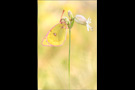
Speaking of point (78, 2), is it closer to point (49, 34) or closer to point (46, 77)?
point (49, 34)

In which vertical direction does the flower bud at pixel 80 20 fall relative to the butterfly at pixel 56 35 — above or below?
above

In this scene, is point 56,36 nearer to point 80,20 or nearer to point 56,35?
point 56,35

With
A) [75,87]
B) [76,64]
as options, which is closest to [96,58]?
[76,64]

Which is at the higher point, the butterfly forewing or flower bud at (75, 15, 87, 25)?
flower bud at (75, 15, 87, 25)

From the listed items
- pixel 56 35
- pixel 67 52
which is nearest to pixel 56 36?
pixel 56 35
